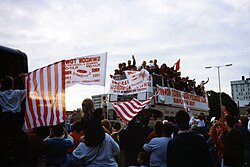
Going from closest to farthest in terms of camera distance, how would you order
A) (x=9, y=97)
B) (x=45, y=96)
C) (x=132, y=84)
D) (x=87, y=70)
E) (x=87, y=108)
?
(x=87, y=108), (x=9, y=97), (x=45, y=96), (x=87, y=70), (x=132, y=84)

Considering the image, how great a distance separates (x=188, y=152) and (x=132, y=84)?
9.48 m

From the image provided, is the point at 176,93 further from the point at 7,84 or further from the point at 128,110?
the point at 7,84

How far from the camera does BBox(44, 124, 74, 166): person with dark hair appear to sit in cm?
517

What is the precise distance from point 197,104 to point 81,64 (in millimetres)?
11784

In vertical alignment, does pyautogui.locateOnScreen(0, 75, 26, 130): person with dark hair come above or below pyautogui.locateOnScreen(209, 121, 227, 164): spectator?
above

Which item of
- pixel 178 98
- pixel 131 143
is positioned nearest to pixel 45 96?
pixel 131 143

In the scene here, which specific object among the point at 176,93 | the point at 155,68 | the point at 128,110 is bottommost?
the point at 128,110

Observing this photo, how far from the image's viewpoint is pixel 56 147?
5180mm


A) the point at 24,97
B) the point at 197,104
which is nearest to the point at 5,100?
the point at 24,97

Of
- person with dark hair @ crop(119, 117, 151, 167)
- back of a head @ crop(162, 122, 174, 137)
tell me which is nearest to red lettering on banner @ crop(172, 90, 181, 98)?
person with dark hair @ crop(119, 117, 151, 167)

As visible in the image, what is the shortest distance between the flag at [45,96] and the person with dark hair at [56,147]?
0.54 m

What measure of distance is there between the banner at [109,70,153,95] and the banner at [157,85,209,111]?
0.77m

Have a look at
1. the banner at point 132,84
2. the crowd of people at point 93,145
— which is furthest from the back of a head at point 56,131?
the banner at point 132,84

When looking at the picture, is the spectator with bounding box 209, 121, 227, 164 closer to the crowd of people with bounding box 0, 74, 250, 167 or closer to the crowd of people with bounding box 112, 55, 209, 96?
the crowd of people with bounding box 0, 74, 250, 167
